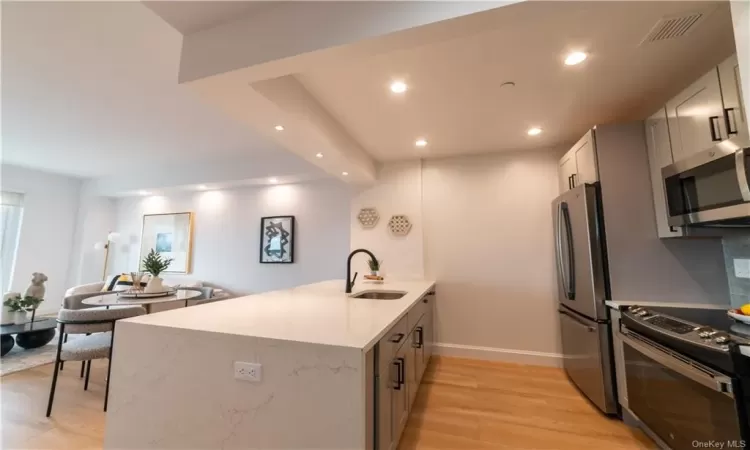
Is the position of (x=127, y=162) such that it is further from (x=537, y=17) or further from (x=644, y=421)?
(x=644, y=421)

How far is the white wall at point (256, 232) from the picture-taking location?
437 cm

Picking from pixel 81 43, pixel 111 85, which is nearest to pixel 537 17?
pixel 81 43

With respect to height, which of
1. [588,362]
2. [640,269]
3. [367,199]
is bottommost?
[588,362]

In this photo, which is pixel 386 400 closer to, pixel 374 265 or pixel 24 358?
pixel 374 265

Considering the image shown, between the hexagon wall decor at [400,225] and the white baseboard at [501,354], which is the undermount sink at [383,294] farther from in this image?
the white baseboard at [501,354]

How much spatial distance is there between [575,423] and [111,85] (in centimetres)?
449

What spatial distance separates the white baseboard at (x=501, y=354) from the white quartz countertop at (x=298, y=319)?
165cm

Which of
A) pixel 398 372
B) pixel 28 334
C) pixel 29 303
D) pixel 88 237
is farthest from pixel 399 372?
pixel 88 237

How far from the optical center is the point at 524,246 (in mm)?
3332

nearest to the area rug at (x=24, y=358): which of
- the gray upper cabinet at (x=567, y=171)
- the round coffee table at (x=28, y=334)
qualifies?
the round coffee table at (x=28, y=334)

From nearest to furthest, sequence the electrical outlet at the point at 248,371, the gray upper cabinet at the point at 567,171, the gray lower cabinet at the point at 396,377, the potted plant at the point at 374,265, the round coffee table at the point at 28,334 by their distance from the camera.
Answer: the electrical outlet at the point at 248,371 < the gray lower cabinet at the point at 396,377 < the potted plant at the point at 374,265 < the gray upper cabinet at the point at 567,171 < the round coffee table at the point at 28,334

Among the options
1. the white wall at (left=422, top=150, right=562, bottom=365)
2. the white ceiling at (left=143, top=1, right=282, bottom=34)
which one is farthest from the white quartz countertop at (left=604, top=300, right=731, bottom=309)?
the white ceiling at (left=143, top=1, right=282, bottom=34)

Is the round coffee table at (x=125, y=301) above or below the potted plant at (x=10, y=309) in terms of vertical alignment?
above

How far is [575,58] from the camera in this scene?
1.81m
